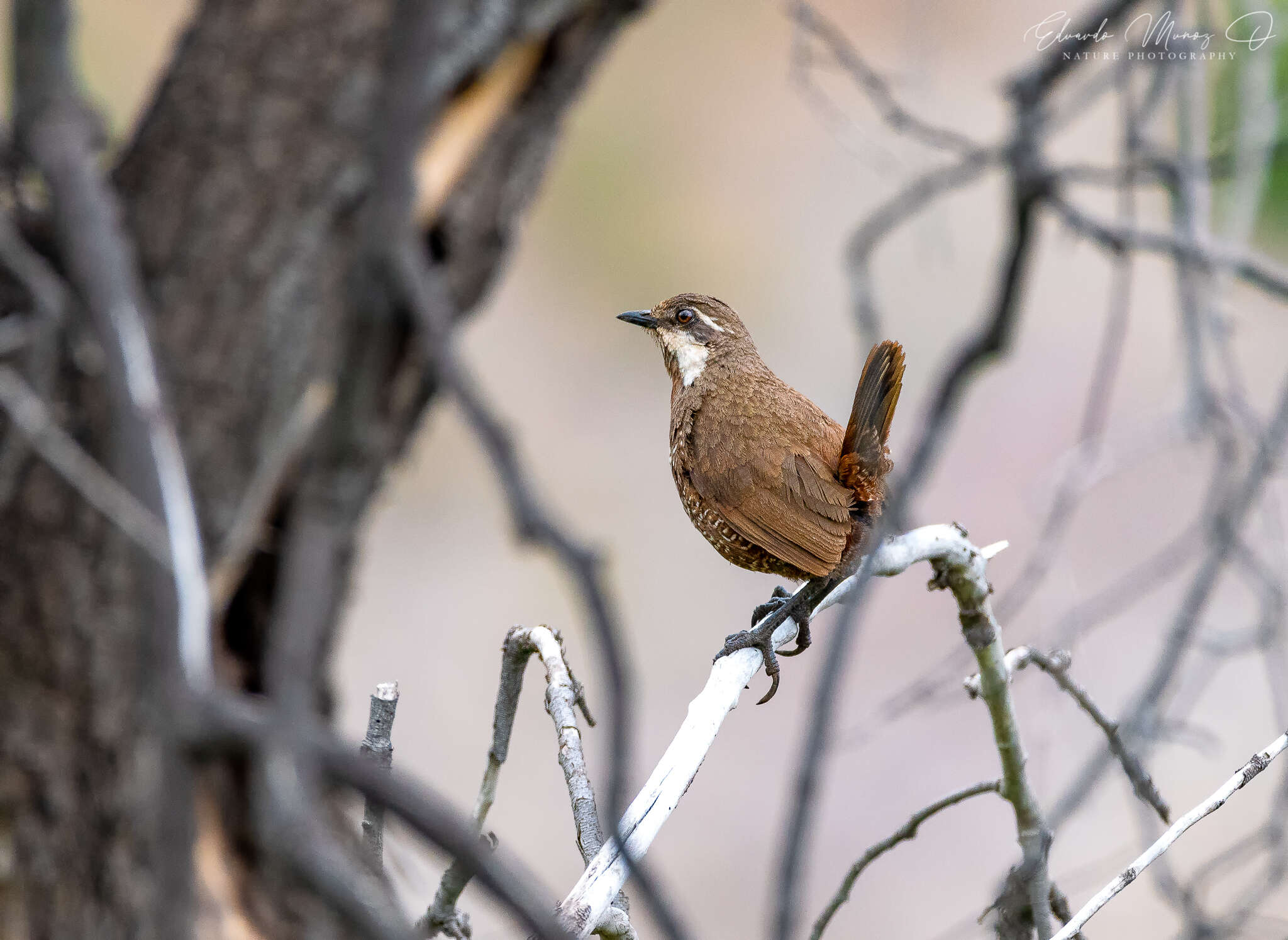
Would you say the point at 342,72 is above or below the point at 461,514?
below

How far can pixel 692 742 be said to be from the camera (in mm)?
1769

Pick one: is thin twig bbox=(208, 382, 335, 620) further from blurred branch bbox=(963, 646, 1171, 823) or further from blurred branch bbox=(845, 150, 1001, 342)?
blurred branch bbox=(963, 646, 1171, 823)

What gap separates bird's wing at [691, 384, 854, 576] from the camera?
108 inches

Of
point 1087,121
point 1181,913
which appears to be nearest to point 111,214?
point 1181,913

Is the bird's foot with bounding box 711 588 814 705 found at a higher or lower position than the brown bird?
lower

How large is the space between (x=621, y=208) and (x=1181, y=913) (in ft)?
24.1

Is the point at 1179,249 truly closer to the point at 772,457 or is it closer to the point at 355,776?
the point at 355,776

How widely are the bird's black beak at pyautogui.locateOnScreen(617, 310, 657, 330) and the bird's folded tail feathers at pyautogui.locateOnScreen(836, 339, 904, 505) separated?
2.47 feet

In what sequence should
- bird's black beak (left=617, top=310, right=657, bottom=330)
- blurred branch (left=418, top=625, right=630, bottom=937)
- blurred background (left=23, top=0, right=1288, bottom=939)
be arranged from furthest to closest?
1. blurred background (left=23, top=0, right=1288, bottom=939)
2. bird's black beak (left=617, top=310, right=657, bottom=330)
3. blurred branch (left=418, top=625, right=630, bottom=937)

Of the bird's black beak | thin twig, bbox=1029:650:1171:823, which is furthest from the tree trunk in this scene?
the bird's black beak

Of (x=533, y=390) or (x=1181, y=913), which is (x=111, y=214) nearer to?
(x=1181, y=913)

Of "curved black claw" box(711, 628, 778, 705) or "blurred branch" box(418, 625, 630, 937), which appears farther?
"curved black claw" box(711, 628, 778, 705)

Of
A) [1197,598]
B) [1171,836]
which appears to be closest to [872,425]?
[1197,598]

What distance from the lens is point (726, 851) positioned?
6.85 meters
